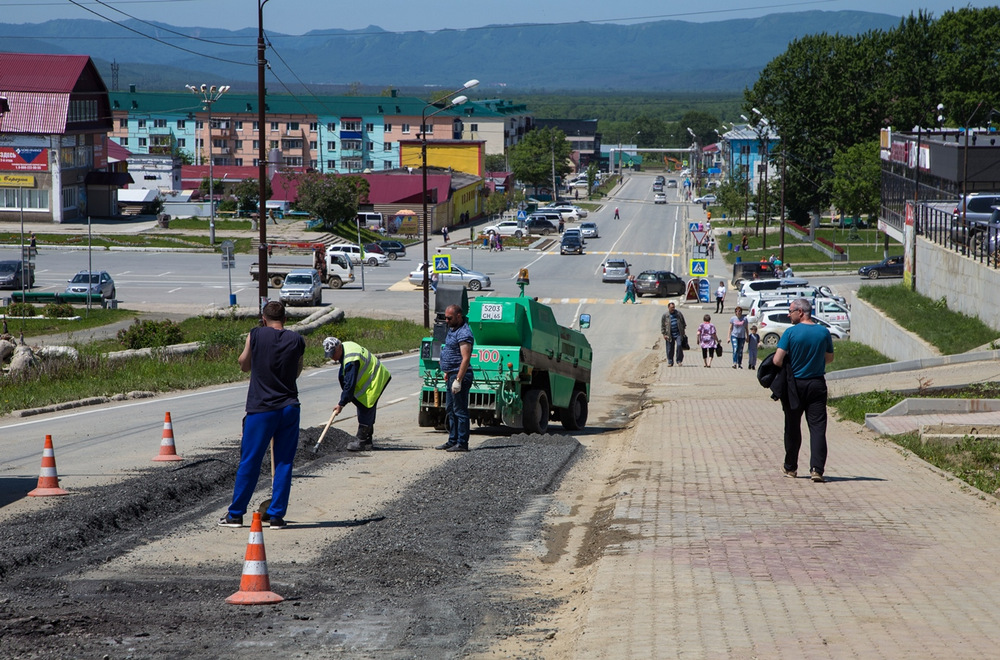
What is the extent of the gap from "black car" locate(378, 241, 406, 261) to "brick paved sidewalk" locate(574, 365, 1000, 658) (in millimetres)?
60092

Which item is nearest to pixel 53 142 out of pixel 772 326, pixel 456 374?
pixel 772 326

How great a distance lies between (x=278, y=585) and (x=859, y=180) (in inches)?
2981

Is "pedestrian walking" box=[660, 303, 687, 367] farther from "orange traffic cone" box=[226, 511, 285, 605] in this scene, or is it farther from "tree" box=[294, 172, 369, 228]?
"tree" box=[294, 172, 369, 228]

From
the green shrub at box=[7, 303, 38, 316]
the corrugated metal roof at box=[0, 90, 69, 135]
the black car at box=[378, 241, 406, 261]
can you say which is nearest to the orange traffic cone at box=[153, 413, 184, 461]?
the green shrub at box=[7, 303, 38, 316]

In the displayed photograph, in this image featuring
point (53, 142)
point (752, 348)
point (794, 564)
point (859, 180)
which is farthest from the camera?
point (53, 142)

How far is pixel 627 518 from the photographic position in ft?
30.5

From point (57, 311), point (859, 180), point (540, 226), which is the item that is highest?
point (859, 180)

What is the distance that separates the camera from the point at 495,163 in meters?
144

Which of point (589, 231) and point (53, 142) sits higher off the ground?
point (53, 142)

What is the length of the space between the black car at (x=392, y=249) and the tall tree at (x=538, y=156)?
6124 centimetres

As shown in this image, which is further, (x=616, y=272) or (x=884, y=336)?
(x=616, y=272)

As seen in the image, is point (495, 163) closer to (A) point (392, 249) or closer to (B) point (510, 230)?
(B) point (510, 230)

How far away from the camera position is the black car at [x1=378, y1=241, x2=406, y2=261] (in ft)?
238

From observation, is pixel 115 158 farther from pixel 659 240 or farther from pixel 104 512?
pixel 104 512
